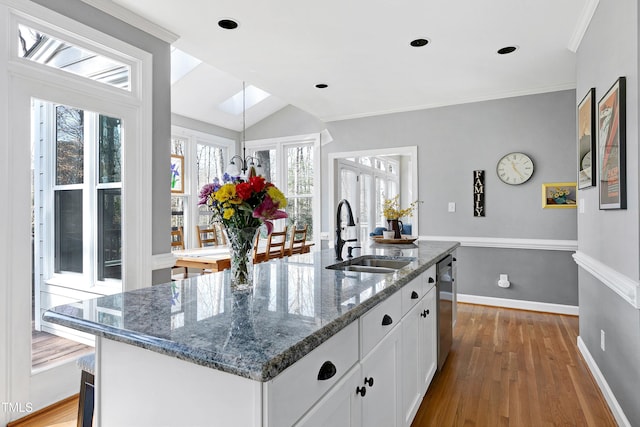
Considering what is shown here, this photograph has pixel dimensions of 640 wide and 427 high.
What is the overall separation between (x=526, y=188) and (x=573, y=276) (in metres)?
1.14

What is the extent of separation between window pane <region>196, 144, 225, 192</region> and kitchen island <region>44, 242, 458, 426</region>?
4785 millimetres

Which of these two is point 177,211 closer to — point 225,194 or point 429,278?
point 429,278

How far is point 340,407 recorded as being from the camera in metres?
1.08

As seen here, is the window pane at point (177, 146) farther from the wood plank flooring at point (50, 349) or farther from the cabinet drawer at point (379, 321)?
the cabinet drawer at point (379, 321)

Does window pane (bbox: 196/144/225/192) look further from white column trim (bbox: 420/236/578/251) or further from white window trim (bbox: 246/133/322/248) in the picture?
white column trim (bbox: 420/236/578/251)

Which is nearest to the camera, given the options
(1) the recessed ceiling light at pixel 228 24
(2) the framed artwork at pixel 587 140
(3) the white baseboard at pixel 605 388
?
(3) the white baseboard at pixel 605 388

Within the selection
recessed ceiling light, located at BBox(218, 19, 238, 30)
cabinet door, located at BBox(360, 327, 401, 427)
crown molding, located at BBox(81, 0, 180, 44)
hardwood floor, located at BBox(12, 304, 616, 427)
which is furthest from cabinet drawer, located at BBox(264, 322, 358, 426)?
crown molding, located at BBox(81, 0, 180, 44)

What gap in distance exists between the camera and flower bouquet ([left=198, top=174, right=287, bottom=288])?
1320 mm

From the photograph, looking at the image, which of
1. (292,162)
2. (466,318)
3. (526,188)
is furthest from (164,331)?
(292,162)

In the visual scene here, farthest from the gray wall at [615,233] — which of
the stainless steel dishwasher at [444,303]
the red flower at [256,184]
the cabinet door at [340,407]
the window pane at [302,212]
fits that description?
the window pane at [302,212]

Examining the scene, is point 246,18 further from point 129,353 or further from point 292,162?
point 292,162

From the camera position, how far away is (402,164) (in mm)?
9758

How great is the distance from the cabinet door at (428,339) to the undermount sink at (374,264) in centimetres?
25

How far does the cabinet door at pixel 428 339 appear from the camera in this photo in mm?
2090
